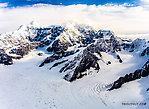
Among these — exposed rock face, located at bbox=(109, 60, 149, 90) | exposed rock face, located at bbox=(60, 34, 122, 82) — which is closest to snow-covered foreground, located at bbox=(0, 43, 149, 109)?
exposed rock face, located at bbox=(109, 60, 149, 90)

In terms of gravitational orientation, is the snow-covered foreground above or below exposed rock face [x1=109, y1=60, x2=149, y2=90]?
below

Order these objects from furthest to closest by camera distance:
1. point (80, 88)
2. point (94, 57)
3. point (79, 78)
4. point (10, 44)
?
point (10, 44) < point (94, 57) < point (79, 78) < point (80, 88)

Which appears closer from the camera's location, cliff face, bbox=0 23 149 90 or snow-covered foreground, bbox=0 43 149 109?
snow-covered foreground, bbox=0 43 149 109

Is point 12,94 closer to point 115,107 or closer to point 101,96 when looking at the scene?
point 101,96

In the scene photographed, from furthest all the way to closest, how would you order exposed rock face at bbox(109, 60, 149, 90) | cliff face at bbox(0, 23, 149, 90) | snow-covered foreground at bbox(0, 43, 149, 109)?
cliff face at bbox(0, 23, 149, 90) < exposed rock face at bbox(109, 60, 149, 90) < snow-covered foreground at bbox(0, 43, 149, 109)

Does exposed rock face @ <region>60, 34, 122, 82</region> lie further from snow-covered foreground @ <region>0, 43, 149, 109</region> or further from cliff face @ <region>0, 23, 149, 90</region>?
snow-covered foreground @ <region>0, 43, 149, 109</region>

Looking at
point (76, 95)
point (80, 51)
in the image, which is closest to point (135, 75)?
point (76, 95)

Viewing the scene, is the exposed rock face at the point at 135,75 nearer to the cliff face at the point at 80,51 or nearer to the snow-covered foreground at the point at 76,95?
the cliff face at the point at 80,51

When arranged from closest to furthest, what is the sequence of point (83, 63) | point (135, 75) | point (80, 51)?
1. point (135, 75)
2. point (83, 63)
3. point (80, 51)

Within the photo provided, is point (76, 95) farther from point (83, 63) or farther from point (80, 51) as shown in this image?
point (80, 51)

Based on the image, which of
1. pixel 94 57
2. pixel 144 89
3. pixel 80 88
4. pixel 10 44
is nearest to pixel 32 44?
pixel 10 44

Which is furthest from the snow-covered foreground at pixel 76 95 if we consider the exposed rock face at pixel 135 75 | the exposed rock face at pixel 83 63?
the exposed rock face at pixel 83 63
